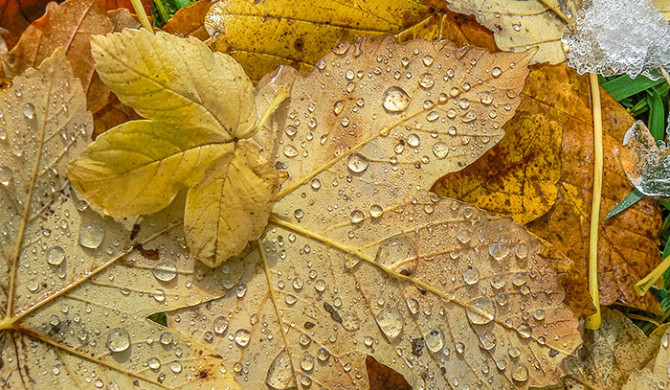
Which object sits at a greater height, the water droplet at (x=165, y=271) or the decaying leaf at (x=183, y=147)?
the decaying leaf at (x=183, y=147)

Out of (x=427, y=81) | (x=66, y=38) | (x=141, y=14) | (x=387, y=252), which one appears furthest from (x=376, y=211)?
(x=66, y=38)

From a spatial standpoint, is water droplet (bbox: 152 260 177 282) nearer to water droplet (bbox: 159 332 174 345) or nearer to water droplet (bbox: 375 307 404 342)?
water droplet (bbox: 159 332 174 345)

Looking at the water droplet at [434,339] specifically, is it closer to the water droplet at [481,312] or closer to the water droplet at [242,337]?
the water droplet at [481,312]

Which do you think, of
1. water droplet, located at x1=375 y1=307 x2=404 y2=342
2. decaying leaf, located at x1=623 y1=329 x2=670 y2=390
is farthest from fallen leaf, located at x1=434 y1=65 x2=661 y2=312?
water droplet, located at x1=375 y1=307 x2=404 y2=342

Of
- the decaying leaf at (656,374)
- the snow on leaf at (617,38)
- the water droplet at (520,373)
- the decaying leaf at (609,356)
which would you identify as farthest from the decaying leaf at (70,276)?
the snow on leaf at (617,38)

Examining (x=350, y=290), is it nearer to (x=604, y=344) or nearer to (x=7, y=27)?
(x=604, y=344)

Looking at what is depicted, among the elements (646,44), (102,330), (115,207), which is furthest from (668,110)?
(102,330)
